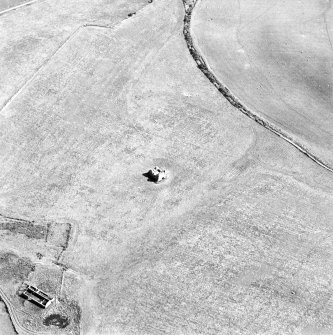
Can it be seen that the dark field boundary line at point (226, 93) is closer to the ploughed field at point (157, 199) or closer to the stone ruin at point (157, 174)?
the ploughed field at point (157, 199)

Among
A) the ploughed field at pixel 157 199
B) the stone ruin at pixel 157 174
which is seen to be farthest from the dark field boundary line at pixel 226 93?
the stone ruin at pixel 157 174

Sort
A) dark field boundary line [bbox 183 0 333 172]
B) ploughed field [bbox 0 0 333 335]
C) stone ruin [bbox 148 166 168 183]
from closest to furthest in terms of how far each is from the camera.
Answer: ploughed field [bbox 0 0 333 335]
stone ruin [bbox 148 166 168 183]
dark field boundary line [bbox 183 0 333 172]

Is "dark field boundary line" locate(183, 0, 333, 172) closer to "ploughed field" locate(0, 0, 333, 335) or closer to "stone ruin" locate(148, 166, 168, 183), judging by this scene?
"ploughed field" locate(0, 0, 333, 335)

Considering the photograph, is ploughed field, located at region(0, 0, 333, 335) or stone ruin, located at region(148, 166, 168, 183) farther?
stone ruin, located at region(148, 166, 168, 183)

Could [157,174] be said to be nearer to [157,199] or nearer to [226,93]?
[157,199]

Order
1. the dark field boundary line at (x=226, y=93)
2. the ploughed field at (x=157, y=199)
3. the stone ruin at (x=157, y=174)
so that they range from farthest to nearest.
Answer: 1. the dark field boundary line at (x=226, y=93)
2. the stone ruin at (x=157, y=174)
3. the ploughed field at (x=157, y=199)

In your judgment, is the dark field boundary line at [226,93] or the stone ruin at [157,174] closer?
the stone ruin at [157,174]

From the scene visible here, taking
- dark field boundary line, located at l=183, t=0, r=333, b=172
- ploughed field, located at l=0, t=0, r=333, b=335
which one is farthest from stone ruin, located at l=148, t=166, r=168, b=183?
dark field boundary line, located at l=183, t=0, r=333, b=172
